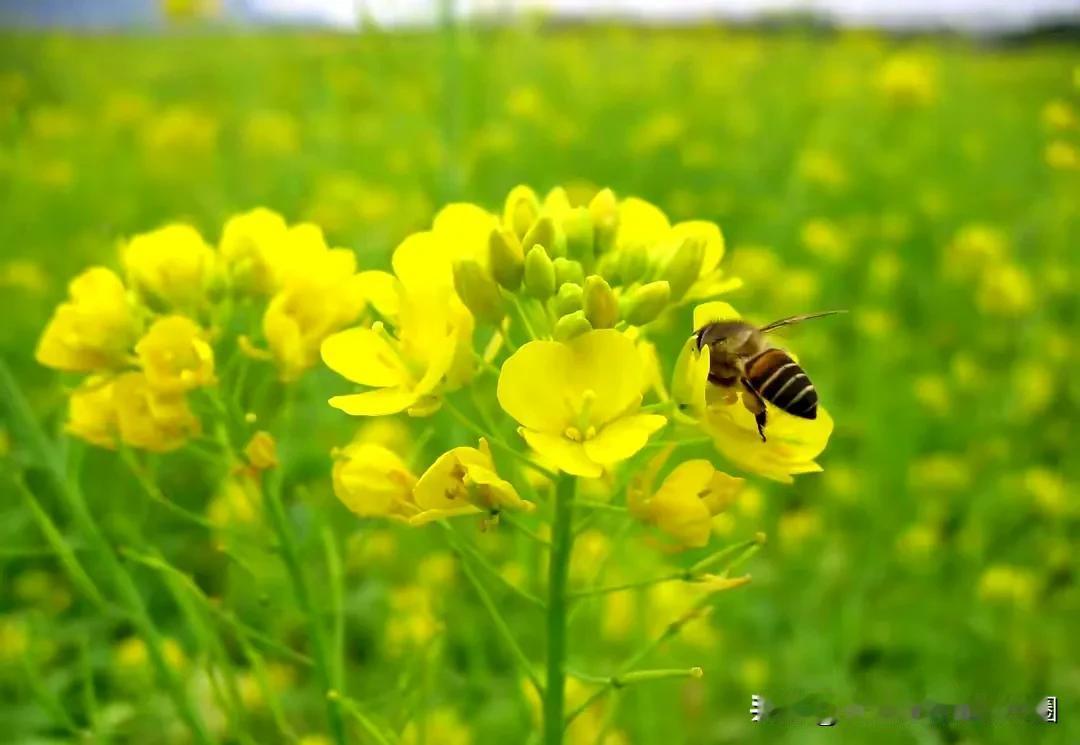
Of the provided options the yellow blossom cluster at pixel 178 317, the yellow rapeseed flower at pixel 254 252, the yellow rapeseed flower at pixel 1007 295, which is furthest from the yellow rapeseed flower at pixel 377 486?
the yellow rapeseed flower at pixel 1007 295

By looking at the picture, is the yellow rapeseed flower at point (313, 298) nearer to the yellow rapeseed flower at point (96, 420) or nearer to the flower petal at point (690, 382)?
the yellow rapeseed flower at point (96, 420)

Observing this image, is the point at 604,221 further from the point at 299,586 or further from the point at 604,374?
the point at 299,586

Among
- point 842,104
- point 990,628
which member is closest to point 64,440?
point 990,628

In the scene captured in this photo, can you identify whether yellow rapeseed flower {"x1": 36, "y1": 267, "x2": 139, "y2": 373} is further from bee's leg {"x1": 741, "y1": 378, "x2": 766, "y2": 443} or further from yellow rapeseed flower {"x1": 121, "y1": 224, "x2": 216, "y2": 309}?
bee's leg {"x1": 741, "y1": 378, "x2": 766, "y2": 443}

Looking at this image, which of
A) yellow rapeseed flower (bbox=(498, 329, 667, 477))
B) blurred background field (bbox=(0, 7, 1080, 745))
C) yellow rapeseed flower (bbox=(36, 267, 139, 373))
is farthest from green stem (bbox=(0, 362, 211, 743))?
yellow rapeseed flower (bbox=(498, 329, 667, 477))

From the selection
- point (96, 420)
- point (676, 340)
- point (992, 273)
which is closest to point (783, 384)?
point (96, 420)
